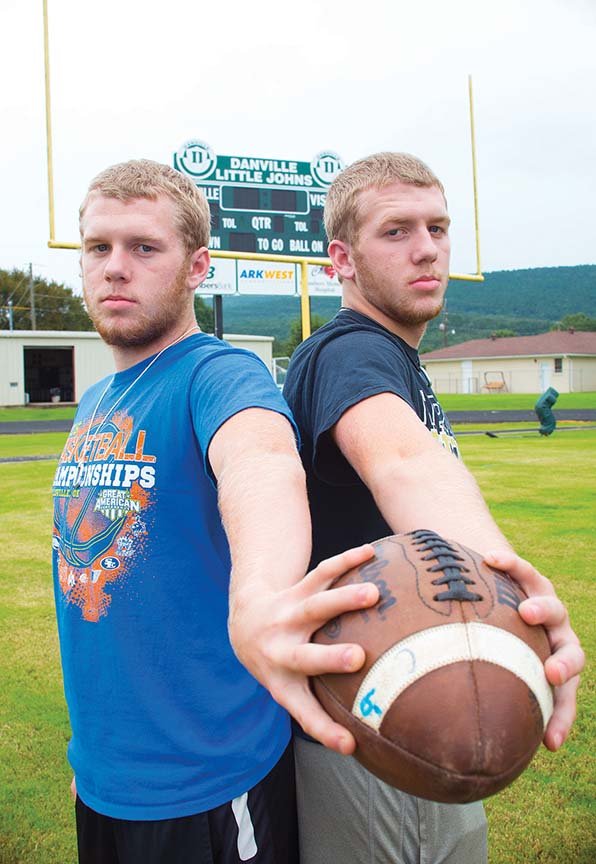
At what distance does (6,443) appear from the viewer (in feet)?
64.3

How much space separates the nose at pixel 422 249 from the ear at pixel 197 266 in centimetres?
50

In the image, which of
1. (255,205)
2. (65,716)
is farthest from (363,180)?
(255,205)

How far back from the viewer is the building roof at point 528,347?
55.8m

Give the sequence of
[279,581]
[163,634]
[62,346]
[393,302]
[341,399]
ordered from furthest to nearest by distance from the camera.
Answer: [62,346]
[393,302]
[163,634]
[341,399]
[279,581]

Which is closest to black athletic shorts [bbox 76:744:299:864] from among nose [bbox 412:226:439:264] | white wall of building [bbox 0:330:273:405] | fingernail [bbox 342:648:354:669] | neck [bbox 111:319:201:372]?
fingernail [bbox 342:648:354:669]

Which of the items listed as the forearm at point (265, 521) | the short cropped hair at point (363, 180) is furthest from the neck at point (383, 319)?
the forearm at point (265, 521)

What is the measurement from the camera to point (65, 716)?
3500 mm

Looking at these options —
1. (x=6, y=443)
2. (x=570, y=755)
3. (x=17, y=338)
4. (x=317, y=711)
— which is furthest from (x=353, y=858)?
(x=17, y=338)

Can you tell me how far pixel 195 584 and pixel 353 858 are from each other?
711 mm

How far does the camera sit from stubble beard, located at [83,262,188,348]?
1748 mm

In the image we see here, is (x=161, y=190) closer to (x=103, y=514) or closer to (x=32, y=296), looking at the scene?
(x=103, y=514)

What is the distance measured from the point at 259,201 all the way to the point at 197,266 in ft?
54.2

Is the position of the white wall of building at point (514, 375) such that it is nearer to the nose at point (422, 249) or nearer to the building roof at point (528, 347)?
the building roof at point (528, 347)

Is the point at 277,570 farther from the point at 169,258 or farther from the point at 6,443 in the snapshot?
the point at 6,443
